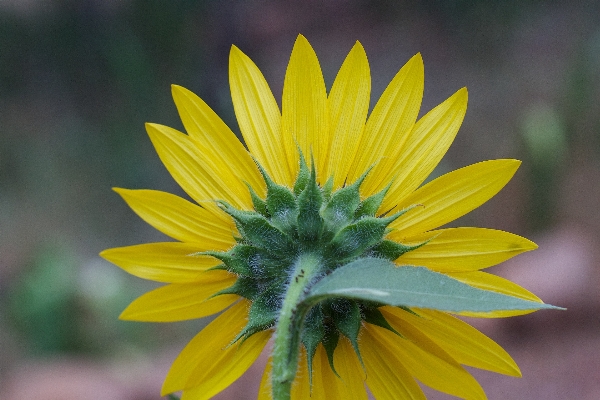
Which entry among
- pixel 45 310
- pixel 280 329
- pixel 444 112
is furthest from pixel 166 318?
pixel 45 310

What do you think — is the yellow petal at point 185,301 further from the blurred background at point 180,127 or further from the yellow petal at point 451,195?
the blurred background at point 180,127

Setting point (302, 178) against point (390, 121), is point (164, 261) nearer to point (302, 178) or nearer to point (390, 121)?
point (302, 178)

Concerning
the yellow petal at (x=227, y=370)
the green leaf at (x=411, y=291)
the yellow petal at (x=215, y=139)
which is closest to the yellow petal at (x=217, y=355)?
the yellow petal at (x=227, y=370)

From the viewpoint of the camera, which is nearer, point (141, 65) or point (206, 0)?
point (141, 65)

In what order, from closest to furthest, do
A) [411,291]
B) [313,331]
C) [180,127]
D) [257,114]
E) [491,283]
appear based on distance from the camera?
[411,291]
[313,331]
[491,283]
[257,114]
[180,127]

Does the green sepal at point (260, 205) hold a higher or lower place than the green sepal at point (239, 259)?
higher

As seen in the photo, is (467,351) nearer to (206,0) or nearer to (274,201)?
(274,201)

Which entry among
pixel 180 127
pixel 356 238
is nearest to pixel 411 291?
pixel 356 238
